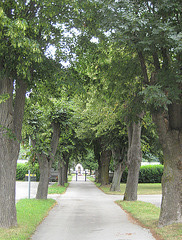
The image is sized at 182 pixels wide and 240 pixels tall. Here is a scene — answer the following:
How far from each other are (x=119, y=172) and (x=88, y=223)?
15.6 meters

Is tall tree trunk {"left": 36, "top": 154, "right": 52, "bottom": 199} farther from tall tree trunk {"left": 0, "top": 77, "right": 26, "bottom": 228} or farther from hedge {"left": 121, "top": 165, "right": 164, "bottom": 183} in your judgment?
hedge {"left": 121, "top": 165, "right": 164, "bottom": 183}

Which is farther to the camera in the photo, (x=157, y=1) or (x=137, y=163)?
(x=137, y=163)

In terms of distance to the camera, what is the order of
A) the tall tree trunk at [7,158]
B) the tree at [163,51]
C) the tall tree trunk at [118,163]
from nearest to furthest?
the tree at [163,51], the tall tree trunk at [7,158], the tall tree trunk at [118,163]

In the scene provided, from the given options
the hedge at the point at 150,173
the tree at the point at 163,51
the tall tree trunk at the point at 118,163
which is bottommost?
the hedge at the point at 150,173

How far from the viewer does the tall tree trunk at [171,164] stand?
9.34m

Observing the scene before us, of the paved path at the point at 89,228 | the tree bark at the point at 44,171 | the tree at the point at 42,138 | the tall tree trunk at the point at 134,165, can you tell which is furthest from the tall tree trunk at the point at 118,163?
the paved path at the point at 89,228

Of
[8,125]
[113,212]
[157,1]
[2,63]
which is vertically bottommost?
[113,212]

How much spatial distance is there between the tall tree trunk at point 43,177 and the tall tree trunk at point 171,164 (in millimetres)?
9145

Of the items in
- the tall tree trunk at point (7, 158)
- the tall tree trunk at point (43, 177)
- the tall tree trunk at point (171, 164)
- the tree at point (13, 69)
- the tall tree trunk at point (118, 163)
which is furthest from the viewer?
the tall tree trunk at point (118, 163)

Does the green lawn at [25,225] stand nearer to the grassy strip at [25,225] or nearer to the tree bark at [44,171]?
the grassy strip at [25,225]

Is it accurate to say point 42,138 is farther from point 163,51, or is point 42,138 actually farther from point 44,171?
point 163,51

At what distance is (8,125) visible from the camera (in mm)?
9102

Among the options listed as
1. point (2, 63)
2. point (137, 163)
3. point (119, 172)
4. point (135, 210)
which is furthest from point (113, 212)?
point (119, 172)

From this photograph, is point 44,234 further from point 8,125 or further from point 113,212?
point 113,212
